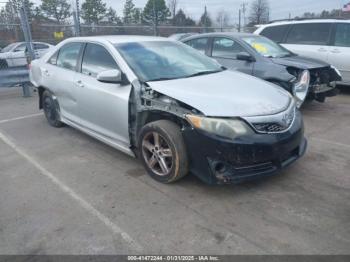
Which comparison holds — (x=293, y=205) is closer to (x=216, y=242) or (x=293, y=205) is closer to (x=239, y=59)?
(x=216, y=242)

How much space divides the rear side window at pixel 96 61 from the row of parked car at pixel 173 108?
0.04ft

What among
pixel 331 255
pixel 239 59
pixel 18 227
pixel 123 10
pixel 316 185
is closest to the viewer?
pixel 331 255

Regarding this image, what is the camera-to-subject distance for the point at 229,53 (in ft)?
21.4

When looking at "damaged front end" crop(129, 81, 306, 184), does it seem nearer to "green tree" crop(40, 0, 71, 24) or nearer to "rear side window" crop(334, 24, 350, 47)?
"rear side window" crop(334, 24, 350, 47)

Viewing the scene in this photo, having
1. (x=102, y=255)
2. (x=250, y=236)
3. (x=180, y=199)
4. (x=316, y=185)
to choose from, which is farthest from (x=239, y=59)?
(x=102, y=255)

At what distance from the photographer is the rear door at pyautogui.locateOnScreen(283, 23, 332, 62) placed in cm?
770

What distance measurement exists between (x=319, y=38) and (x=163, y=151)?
6.14 metres

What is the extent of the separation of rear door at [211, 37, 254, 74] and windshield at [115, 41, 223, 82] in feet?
5.68

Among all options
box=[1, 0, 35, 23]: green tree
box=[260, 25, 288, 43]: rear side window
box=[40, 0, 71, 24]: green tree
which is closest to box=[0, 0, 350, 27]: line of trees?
box=[40, 0, 71, 24]: green tree

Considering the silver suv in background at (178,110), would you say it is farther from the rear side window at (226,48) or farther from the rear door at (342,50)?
the rear door at (342,50)

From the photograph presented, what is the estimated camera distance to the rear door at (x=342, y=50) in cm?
739

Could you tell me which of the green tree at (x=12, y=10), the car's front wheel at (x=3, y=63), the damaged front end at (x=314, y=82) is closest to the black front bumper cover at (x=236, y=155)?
the damaged front end at (x=314, y=82)

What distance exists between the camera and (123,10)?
139ft

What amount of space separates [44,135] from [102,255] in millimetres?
3513
